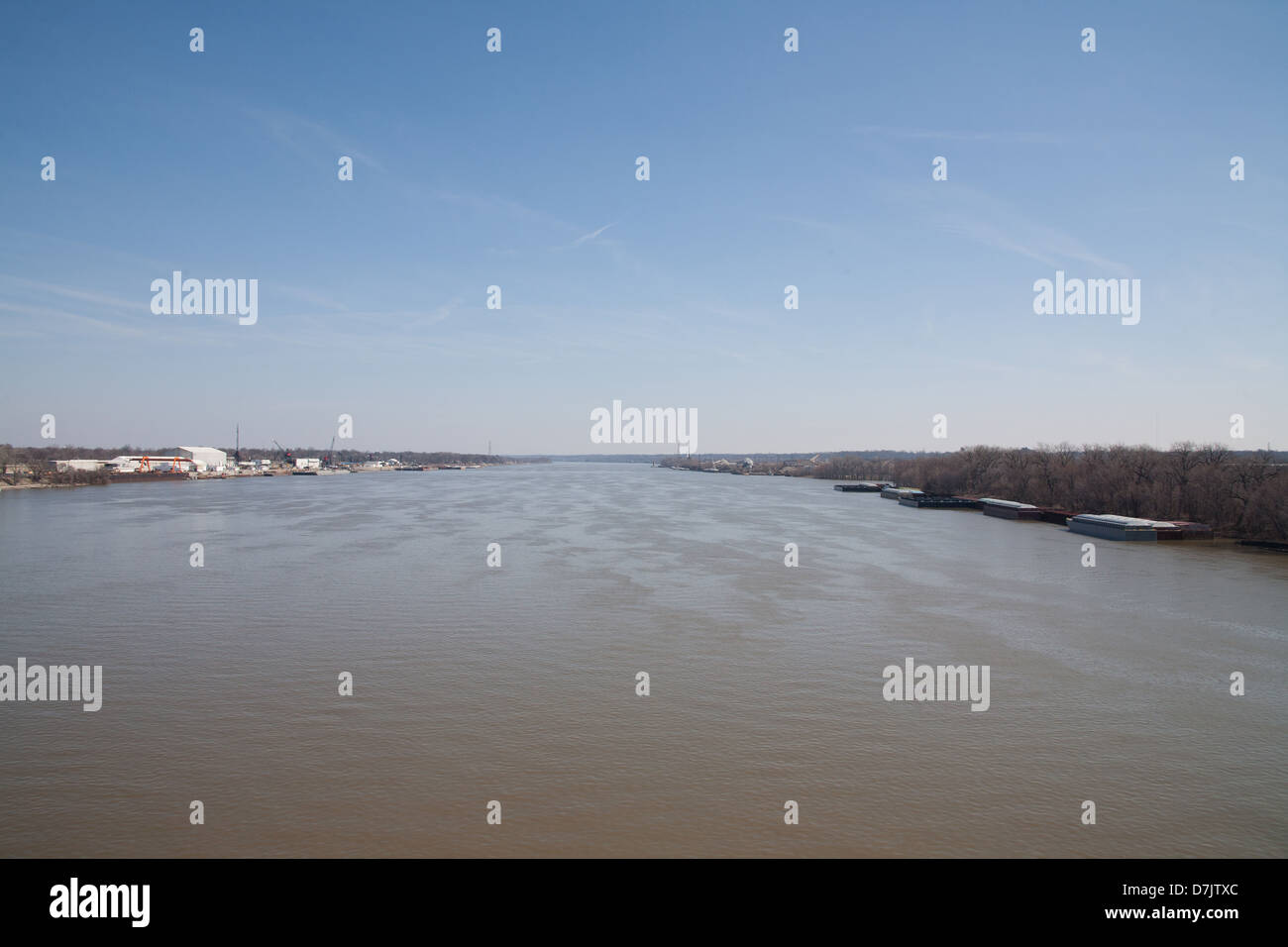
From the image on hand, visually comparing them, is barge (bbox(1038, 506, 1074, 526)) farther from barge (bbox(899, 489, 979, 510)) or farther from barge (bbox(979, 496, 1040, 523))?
barge (bbox(899, 489, 979, 510))

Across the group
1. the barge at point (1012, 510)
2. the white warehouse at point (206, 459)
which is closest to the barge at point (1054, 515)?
the barge at point (1012, 510)

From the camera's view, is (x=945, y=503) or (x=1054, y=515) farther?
(x=945, y=503)

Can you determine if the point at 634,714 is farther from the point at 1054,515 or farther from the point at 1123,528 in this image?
the point at 1054,515

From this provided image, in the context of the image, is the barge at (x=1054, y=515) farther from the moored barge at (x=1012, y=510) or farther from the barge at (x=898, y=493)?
the barge at (x=898, y=493)

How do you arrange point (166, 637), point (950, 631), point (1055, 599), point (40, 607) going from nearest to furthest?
point (166, 637) < point (950, 631) < point (40, 607) < point (1055, 599)

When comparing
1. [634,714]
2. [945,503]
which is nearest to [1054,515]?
[945,503]

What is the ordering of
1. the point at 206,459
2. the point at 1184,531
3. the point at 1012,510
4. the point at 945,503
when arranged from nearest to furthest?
the point at 1184,531 → the point at 1012,510 → the point at 945,503 → the point at 206,459
